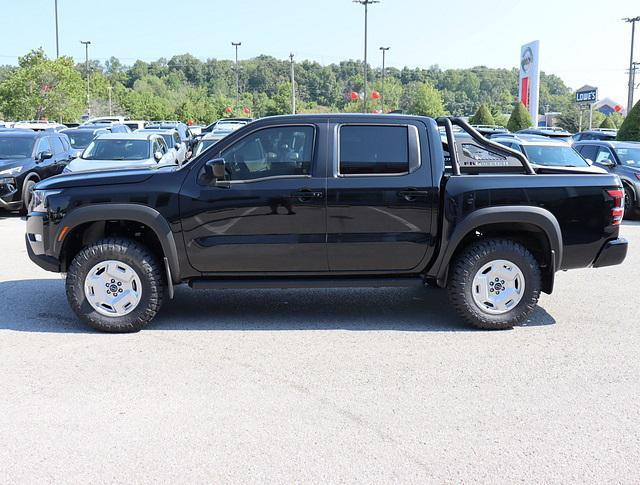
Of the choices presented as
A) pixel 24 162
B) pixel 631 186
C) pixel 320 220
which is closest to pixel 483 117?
pixel 631 186

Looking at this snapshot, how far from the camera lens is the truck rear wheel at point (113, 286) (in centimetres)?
607

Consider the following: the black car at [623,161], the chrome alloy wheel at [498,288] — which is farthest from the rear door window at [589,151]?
the chrome alloy wheel at [498,288]

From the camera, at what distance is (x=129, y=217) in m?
6.00

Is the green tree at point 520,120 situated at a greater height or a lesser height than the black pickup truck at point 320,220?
greater

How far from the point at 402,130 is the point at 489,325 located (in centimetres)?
186

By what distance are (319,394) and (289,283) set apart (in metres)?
1.59

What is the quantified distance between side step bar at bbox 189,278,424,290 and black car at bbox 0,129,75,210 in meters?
9.12

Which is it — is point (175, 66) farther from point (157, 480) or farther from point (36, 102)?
point (157, 480)

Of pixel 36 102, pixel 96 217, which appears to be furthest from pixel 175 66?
pixel 96 217

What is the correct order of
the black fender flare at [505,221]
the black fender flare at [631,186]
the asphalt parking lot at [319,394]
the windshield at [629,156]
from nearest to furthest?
the asphalt parking lot at [319,394]
the black fender flare at [505,221]
the black fender flare at [631,186]
the windshield at [629,156]

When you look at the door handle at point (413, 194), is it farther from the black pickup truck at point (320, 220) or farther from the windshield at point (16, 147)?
the windshield at point (16, 147)

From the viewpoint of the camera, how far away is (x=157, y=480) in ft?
11.8

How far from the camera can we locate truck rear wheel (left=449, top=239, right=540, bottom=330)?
6.17 meters

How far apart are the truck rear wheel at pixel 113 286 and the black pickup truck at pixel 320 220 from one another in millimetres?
10
